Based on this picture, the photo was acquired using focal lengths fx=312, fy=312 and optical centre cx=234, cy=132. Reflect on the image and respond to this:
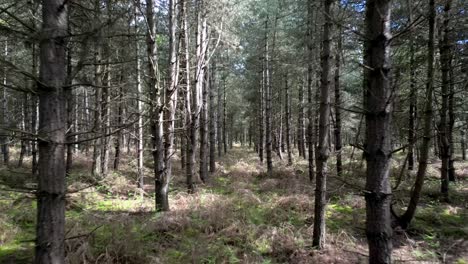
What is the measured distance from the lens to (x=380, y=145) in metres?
2.41

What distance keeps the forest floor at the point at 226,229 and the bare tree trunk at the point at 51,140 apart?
3.01ft

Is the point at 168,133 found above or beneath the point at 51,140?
above

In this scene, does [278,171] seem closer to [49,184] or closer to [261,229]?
[261,229]

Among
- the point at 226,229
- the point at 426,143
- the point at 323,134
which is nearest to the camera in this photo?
the point at 323,134

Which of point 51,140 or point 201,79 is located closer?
point 51,140

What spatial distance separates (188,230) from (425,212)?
20.3 feet

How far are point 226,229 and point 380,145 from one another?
14.7 feet

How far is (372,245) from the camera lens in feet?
7.98

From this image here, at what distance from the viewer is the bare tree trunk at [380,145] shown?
7.86 feet

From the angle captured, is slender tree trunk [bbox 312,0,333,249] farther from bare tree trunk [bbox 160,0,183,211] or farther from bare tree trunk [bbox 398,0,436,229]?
bare tree trunk [bbox 160,0,183,211]

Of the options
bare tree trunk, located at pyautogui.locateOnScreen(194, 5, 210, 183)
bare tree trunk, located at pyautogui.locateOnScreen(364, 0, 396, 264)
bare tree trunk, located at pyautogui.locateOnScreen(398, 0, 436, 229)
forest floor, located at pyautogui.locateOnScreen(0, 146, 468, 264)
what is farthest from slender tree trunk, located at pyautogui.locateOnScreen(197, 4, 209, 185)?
bare tree trunk, located at pyautogui.locateOnScreen(364, 0, 396, 264)

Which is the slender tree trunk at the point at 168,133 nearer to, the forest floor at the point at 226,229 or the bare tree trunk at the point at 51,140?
the forest floor at the point at 226,229

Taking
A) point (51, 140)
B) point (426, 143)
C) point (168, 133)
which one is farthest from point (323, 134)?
point (51, 140)

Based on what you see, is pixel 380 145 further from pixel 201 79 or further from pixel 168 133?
pixel 201 79
